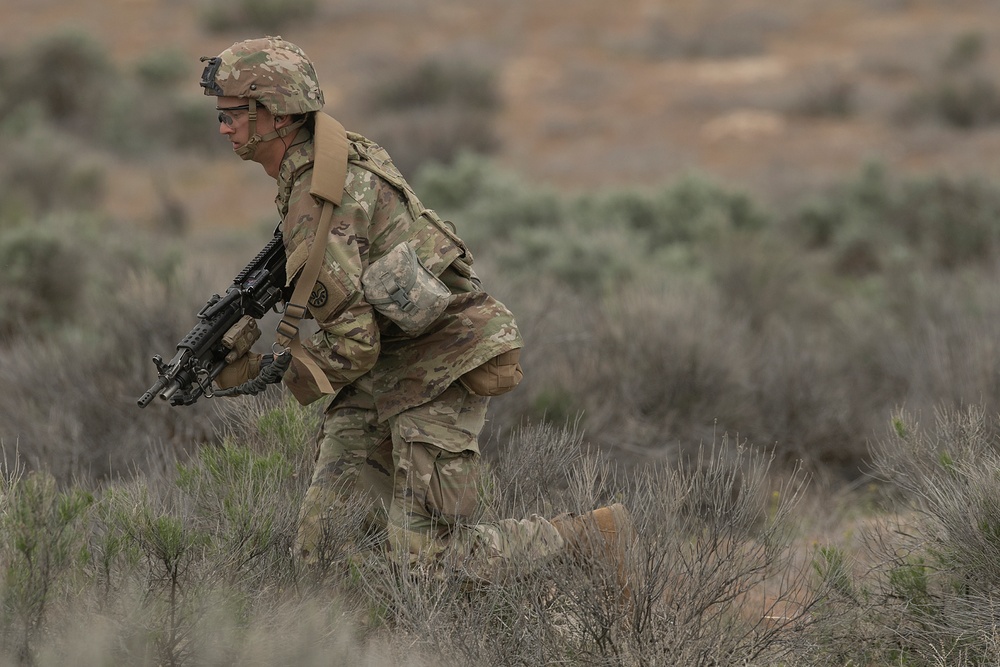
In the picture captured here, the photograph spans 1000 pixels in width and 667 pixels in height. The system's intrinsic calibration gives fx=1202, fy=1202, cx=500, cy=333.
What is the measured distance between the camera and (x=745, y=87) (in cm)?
2186

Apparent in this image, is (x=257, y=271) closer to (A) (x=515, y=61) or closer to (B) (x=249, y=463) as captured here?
(B) (x=249, y=463)

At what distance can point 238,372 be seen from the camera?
398 cm

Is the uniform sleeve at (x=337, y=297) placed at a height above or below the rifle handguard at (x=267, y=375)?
above

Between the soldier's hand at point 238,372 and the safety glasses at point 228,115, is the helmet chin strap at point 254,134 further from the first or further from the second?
the soldier's hand at point 238,372

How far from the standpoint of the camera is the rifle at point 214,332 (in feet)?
12.6

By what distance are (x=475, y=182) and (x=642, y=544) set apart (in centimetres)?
1060

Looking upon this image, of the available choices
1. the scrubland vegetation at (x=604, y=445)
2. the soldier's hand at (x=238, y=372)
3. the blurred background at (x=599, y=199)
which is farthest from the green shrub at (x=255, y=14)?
the soldier's hand at (x=238, y=372)

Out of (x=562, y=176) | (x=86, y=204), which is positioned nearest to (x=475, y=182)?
(x=562, y=176)

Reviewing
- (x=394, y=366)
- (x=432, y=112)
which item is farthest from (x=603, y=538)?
(x=432, y=112)

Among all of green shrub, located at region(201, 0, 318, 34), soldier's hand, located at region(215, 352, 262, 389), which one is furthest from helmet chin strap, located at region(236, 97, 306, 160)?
green shrub, located at region(201, 0, 318, 34)

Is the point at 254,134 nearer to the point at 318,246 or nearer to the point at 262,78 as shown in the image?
the point at 262,78

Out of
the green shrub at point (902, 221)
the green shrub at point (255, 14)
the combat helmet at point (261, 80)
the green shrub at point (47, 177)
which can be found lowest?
the green shrub at point (902, 221)

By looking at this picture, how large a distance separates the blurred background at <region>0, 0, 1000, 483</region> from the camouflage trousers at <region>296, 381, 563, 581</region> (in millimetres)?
758

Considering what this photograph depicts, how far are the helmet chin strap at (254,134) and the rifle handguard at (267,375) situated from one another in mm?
699
